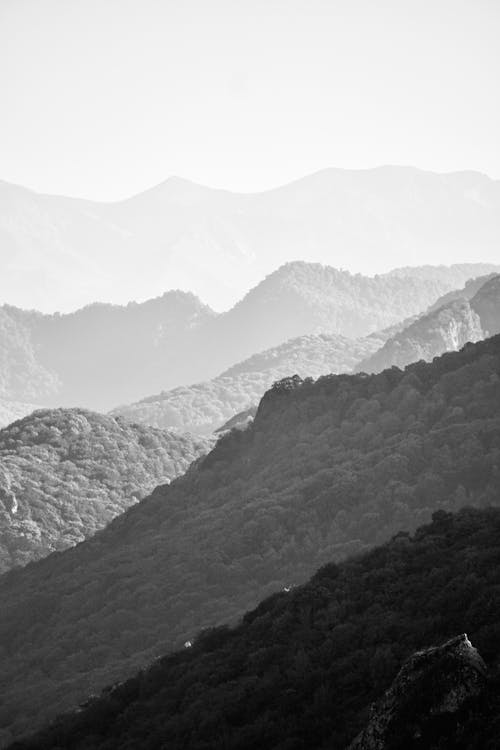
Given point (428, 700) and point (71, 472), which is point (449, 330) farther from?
point (428, 700)

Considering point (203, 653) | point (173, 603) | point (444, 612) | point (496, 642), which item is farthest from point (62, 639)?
point (496, 642)

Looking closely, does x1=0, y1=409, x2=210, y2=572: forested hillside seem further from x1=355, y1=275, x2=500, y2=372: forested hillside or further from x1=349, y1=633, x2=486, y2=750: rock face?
x1=349, y1=633, x2=486, y2=750: rock face

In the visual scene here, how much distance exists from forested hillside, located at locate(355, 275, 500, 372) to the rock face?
155183 millimetres

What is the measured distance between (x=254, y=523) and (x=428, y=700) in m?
43.2

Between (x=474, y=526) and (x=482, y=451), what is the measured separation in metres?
22.4

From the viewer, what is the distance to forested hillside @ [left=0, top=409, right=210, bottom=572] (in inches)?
3688

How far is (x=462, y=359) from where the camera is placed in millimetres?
76062

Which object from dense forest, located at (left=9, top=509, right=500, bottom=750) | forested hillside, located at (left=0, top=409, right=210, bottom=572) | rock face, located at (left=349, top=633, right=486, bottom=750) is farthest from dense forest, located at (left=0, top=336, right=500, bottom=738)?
rock face, located at (left=349, top=633, right=486, bottom=750)

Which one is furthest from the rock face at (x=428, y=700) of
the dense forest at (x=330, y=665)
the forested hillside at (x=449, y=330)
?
the forested hillside at (x=449, y=330)

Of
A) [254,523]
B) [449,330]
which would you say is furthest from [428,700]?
[449,330]

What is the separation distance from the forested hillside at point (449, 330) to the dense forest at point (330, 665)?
140 m

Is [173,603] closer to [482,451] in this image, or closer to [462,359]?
[482,451]

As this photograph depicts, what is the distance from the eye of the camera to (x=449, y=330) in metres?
180

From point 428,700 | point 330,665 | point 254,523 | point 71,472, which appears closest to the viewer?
point 428,700
